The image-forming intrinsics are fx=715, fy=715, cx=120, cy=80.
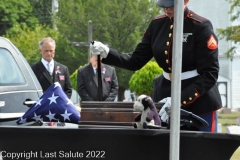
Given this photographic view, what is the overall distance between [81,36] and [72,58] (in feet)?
5.86

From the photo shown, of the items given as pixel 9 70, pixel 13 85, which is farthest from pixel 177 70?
pixel 9 70

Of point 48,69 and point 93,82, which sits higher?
point 48,69

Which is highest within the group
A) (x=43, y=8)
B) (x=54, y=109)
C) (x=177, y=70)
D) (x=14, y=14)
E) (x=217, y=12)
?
(x=43, y=8)

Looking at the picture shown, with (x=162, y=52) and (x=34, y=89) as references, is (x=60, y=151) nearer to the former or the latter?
(x=162, y=52)

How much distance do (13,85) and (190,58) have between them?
250 centimetres

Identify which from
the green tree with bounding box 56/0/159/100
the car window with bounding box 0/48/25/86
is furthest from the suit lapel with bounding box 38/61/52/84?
the green tree with bounding box 56/0/159/100

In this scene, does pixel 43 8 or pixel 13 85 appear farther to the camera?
pixel 43 8

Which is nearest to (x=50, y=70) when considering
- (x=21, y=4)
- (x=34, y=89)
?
(x=34, y=89)

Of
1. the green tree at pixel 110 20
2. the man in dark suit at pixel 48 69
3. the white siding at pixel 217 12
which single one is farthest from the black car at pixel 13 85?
the white siding at pixel 217 12

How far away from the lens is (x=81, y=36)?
146 ft

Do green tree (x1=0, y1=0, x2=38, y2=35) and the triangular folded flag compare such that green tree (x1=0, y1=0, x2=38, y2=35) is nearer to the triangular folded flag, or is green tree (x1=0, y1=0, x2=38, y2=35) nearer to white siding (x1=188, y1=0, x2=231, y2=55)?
white siding (x1=188, y1=0, x2=231, y2=55)

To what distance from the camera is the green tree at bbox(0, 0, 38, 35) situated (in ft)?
177

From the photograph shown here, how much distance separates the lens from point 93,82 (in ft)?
33.3

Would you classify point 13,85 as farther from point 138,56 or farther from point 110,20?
point 110,20
